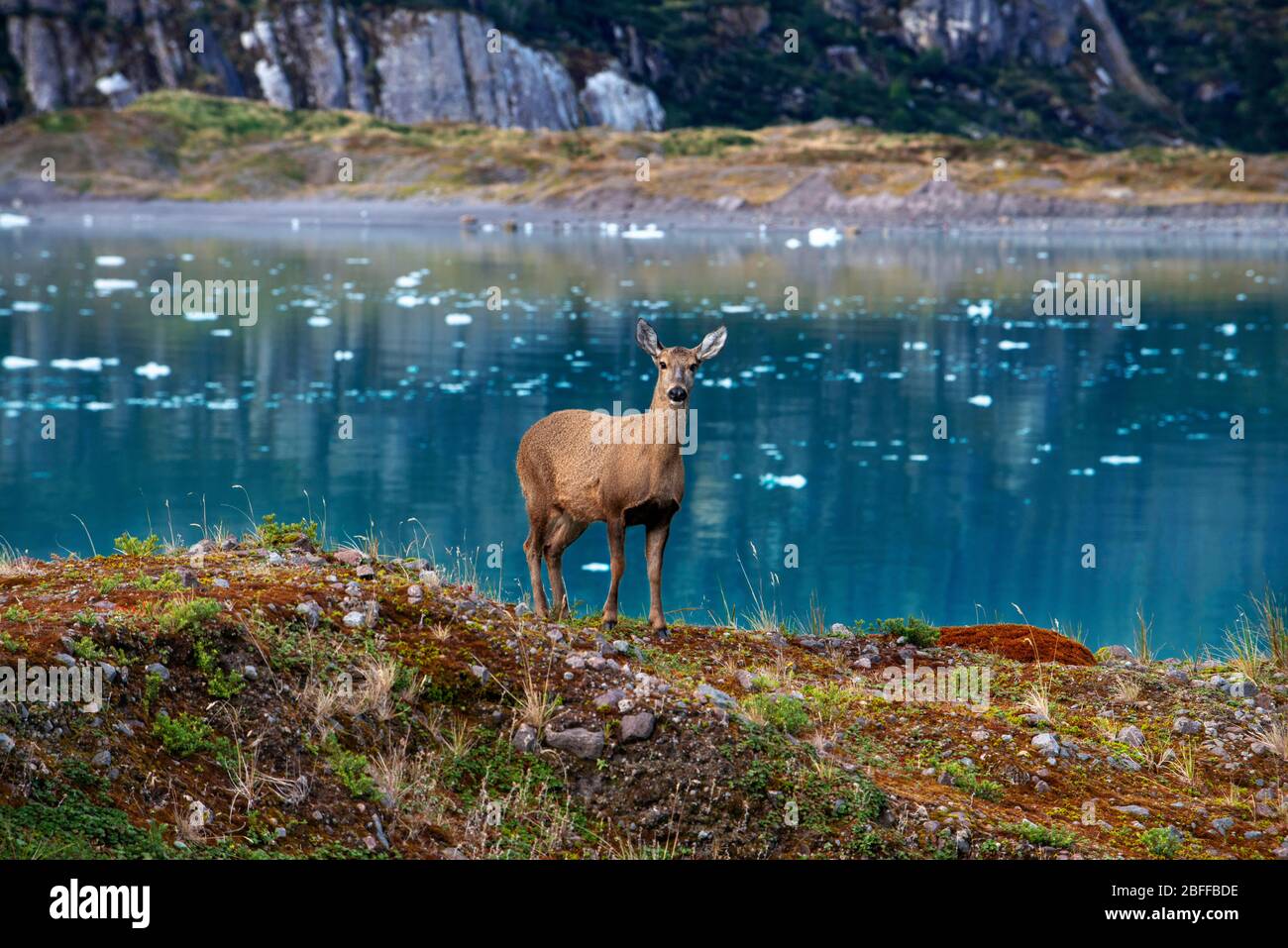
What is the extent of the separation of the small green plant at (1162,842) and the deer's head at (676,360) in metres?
3.48

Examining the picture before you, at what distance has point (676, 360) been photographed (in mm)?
9266

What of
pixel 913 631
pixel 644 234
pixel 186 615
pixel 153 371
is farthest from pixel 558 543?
pixel 644 234

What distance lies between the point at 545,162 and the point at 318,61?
69510mm

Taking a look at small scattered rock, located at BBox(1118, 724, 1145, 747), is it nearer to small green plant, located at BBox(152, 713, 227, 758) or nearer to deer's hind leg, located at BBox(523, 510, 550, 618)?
deer's hind leg, located at BBox(523, 510, 550, 618)

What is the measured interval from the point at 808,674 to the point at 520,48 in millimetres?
164860

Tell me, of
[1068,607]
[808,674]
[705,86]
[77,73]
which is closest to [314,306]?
[1068,607]

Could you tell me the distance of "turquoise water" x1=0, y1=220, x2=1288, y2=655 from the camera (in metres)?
22.0

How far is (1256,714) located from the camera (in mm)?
10023

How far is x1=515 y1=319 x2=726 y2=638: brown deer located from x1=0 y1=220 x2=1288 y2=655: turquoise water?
3.58 meters

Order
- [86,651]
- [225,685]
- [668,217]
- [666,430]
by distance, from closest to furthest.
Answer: [86,651], [225,685], [666,430], [668,217]

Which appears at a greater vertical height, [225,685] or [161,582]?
[161,582]

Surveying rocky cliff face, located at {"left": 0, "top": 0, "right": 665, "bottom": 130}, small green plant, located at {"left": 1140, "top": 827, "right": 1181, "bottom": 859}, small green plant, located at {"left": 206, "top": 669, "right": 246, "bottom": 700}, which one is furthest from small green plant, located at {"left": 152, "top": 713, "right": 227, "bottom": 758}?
rocky cliff face, located at {"left": 0, "top": 0, "right": 665, "bottom": 130}

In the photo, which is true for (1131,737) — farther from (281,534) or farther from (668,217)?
(668,217)
